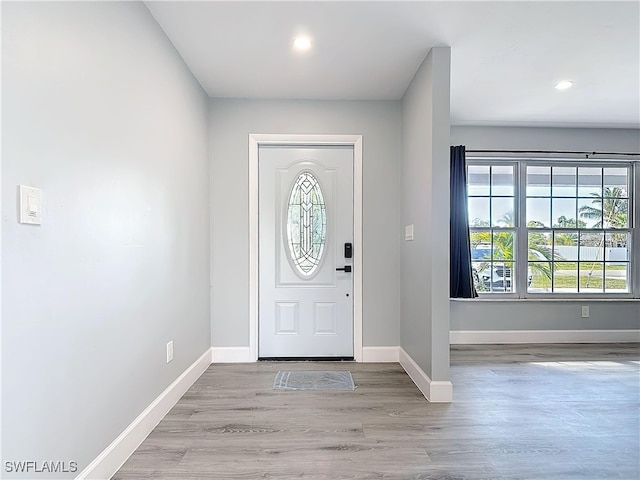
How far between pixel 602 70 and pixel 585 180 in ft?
5.99

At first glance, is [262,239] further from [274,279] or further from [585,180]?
[585,180]

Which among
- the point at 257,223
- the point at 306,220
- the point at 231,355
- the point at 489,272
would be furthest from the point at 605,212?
the point at 231,355

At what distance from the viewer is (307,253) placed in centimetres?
359

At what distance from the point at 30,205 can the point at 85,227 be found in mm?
324

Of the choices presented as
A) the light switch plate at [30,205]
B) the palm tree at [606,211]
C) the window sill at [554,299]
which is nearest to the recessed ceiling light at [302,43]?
the light switch plate at [30,205]

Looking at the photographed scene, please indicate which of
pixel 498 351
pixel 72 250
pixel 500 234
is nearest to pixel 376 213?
pixel 500 234

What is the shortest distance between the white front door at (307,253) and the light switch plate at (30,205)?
230 cm

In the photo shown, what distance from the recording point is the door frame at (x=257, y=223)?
3.50 meters

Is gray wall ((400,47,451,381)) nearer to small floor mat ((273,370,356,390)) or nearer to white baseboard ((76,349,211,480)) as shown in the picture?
small floor mat ((273,370,356,390))

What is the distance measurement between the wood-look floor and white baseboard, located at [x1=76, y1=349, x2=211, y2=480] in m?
0.06

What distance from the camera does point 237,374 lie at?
3.17 metres

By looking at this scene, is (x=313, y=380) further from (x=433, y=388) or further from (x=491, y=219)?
(x=491, y=219)

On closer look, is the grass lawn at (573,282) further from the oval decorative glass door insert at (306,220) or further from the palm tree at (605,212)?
the oval decorative glass door insert at (306,220)

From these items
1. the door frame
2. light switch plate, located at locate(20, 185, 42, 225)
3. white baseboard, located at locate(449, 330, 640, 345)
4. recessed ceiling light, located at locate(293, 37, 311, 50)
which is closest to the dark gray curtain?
white baseboard, located at locate(449, 330, 640, 345)
